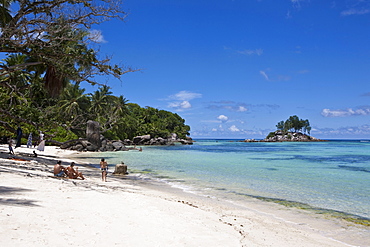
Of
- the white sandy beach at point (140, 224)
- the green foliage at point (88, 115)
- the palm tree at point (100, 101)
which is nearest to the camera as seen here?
the white sandy beach at point (140, 224)

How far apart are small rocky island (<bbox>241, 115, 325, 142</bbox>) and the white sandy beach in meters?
183

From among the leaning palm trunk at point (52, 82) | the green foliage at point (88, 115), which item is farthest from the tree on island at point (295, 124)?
the leaning palm trunk at point (52, 82)

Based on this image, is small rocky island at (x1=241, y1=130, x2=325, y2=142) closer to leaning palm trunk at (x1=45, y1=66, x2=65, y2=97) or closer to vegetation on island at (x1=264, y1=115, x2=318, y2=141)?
vegetation on island at (x1=264, y1=115, x2=318, y2=141)

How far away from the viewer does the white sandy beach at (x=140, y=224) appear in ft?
16.3

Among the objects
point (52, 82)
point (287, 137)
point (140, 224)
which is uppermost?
point (52, 82)

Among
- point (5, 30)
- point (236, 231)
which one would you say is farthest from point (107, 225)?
point (5, 30)

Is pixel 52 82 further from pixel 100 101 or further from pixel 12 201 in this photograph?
pixel 100 101

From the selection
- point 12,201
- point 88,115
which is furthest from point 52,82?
point 88,115

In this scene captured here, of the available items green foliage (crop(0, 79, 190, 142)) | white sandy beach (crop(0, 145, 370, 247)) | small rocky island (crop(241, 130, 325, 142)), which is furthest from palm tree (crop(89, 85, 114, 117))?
small rocky island (crop(241, 130, 325, 142))

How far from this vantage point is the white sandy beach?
16.3 ft

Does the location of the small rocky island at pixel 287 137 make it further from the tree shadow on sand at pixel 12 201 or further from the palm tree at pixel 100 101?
the tree shadow on sand at pixel 12 201

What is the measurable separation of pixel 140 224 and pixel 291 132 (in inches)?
7791

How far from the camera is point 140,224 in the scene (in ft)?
20.4

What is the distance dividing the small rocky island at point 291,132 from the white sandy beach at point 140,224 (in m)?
183
